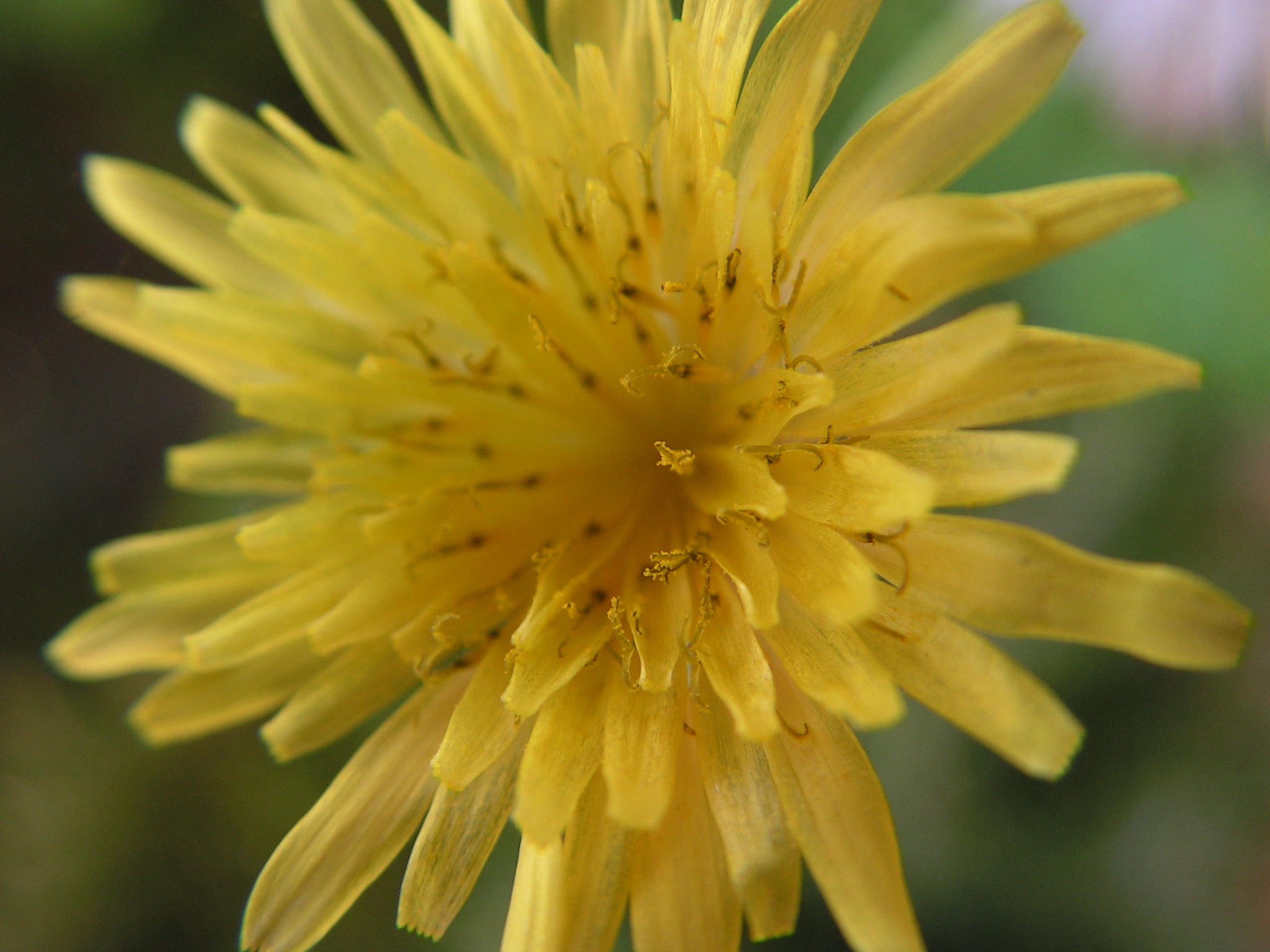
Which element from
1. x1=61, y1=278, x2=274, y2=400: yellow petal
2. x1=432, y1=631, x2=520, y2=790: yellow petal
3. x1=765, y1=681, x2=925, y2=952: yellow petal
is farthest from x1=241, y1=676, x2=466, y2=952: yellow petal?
x1=61, y1=278, x2=274, y2=400: yellow petal

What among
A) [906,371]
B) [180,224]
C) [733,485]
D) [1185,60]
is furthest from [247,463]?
[1185,60]

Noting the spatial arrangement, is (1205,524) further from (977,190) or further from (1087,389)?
(1087,389)

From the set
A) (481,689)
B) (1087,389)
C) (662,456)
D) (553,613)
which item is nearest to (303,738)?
(481,689)

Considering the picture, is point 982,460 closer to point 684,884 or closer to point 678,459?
point 678,459

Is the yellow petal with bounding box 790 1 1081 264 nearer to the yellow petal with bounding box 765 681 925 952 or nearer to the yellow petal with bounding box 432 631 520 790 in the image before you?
the yellow petal with bounding box 765 681 925 952

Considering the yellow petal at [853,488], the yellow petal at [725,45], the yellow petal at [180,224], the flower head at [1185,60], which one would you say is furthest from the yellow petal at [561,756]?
the flower head at [1185,60]

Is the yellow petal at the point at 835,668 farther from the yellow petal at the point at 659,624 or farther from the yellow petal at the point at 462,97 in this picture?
the yellow petal at the point at 462,97
